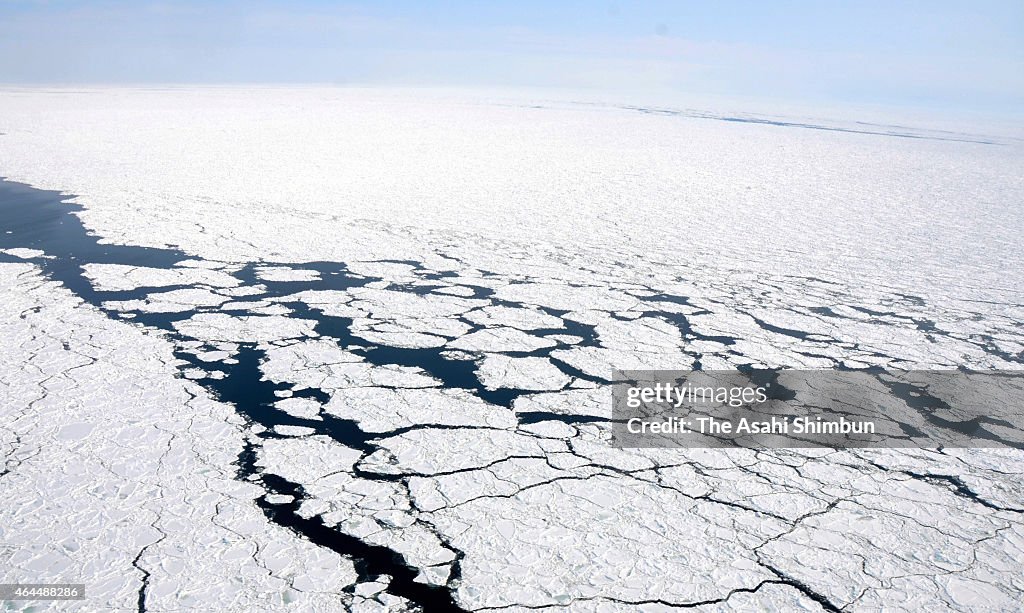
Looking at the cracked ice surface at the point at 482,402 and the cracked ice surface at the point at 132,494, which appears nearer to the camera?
the cracked ice surface at the point at 132,494

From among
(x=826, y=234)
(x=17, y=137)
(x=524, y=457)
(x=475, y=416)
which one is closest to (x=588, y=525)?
(x=524, y=457)

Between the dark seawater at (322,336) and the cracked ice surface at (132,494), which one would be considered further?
the dark seawater at (322,336)

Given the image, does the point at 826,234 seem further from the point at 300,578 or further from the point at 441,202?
the point at 300,578

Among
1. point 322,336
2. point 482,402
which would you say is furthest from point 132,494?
point 322,336

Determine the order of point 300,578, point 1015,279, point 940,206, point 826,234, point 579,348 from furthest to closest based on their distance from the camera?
1. point 940,206
2. point 826,234
3. point 1015,279
4. point 579,348
5. point 300,578

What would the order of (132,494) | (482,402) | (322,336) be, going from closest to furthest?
1. (132,494)
2. (482,402)
3. (322,336)

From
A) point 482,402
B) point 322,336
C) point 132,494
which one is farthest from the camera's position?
point 322,336

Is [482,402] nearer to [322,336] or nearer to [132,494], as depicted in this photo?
[322,336]

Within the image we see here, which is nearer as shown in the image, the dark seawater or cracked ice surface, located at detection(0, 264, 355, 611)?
cracked ice surface, located at detection(0, 264, 355, 611)
